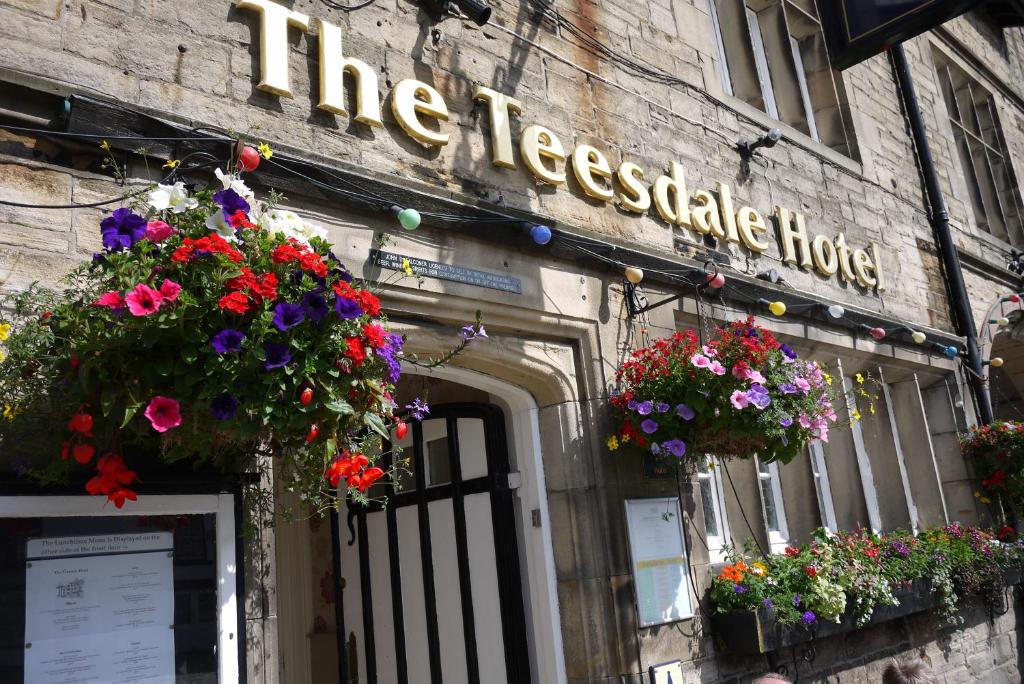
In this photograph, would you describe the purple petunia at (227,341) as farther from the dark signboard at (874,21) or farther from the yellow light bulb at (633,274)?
the dark signboard at (874,21)

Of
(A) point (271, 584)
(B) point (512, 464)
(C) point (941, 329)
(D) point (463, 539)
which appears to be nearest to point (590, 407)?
(B) point (512, 464)

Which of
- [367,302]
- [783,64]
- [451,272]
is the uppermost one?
[783,64]

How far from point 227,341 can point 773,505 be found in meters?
4.62

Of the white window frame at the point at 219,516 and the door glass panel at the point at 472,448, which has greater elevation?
the door glass panel at the point at 472,448

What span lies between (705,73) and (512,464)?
3298 millimetres

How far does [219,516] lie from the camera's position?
114 inches

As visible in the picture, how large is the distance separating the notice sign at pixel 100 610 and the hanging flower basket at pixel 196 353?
0.29 meters

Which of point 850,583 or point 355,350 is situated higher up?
point 355,350

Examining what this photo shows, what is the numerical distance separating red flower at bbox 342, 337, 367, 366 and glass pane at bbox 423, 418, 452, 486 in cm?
237

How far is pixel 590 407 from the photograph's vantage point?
445 cm

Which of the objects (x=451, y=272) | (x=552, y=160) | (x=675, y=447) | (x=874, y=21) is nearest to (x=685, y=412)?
(x=675, y=447)

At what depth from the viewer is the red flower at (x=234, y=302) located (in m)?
2.23

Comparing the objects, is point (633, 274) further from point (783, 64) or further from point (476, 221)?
point (783, 64)

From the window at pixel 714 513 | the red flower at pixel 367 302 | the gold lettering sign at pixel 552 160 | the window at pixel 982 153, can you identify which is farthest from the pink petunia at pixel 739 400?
the window at pixel 982 153
